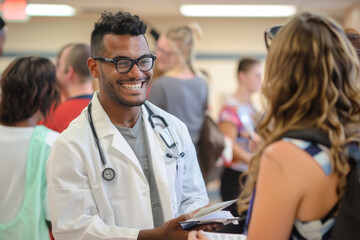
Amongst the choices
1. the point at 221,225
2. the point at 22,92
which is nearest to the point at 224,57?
the point at 22,92

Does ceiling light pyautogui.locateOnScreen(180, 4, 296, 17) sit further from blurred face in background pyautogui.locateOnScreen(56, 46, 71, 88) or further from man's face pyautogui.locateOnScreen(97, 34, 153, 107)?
man's face pyautogui.locateOnScreen(97, 34, 153, 107)

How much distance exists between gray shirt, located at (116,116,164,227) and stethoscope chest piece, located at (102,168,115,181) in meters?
0.15

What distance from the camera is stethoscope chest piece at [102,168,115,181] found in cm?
171

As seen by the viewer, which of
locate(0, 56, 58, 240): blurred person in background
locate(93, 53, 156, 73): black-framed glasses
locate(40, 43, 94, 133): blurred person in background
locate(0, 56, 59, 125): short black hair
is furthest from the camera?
locate(40, 43, 94, 133): blurred person in background

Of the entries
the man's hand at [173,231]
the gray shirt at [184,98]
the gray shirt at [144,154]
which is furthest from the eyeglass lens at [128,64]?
the gray shirt at [184,98]

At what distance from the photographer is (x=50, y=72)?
2.41m

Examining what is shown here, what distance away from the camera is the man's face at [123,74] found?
1793 millimetres


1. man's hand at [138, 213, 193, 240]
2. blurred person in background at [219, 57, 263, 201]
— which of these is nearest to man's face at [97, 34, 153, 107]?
man's hand at [138, 213, 193, 240]

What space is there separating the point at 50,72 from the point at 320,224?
5.20 ft

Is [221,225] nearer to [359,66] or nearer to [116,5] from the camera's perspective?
[359,66]

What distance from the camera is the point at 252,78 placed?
4285 mm

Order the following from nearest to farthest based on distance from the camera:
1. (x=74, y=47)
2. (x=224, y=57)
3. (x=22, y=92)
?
(x=22, y=92) < (x=74, y=47) < (x=224, y=57)

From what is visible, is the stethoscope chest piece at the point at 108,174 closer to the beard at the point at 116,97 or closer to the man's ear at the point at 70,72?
the beard at the point at 116,97

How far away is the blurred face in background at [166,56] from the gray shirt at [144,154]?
167cm
